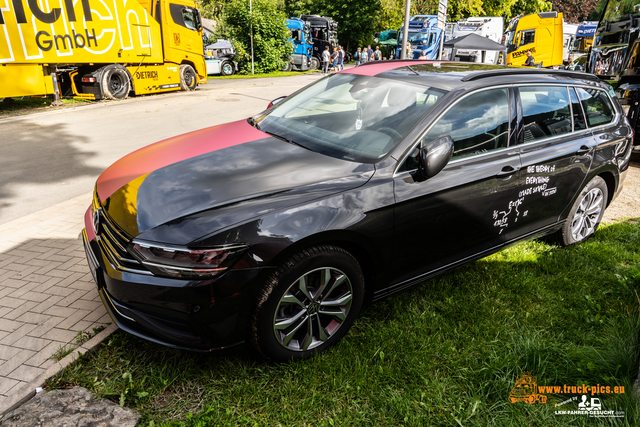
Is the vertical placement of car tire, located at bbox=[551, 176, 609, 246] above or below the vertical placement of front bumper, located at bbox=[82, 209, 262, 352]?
below

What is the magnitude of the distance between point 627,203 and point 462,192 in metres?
4.85

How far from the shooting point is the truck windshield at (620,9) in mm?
7775

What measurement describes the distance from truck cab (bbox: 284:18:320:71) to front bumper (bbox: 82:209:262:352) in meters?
30.6

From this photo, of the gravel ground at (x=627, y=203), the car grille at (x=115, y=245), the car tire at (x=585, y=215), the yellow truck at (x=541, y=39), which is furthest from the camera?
the yellow truck at (x=541, y=39)

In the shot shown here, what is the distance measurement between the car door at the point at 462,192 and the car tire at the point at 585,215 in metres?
1.19

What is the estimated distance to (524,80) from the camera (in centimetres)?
360

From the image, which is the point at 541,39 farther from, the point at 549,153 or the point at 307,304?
the point at 307,304

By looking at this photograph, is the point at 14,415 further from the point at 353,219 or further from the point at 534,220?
the point at 534,220

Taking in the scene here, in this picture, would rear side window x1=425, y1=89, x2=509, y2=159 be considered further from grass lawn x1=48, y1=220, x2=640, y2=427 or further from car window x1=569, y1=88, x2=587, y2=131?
grass lawn x1=48, y1=220, x2=640, y2=427

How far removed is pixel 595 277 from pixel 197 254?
11.8 feet

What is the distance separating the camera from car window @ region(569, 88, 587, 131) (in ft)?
13.1

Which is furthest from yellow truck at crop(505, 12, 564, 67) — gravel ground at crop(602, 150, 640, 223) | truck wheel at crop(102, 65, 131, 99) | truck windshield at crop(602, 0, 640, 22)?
truck wheel at crop(102, 65, 131, 99)

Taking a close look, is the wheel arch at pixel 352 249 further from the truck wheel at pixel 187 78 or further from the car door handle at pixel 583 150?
the truck wheel at pixel 187 78

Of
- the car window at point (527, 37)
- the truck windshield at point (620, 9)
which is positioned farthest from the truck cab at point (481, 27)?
the truck windshield at point (620, 9)
